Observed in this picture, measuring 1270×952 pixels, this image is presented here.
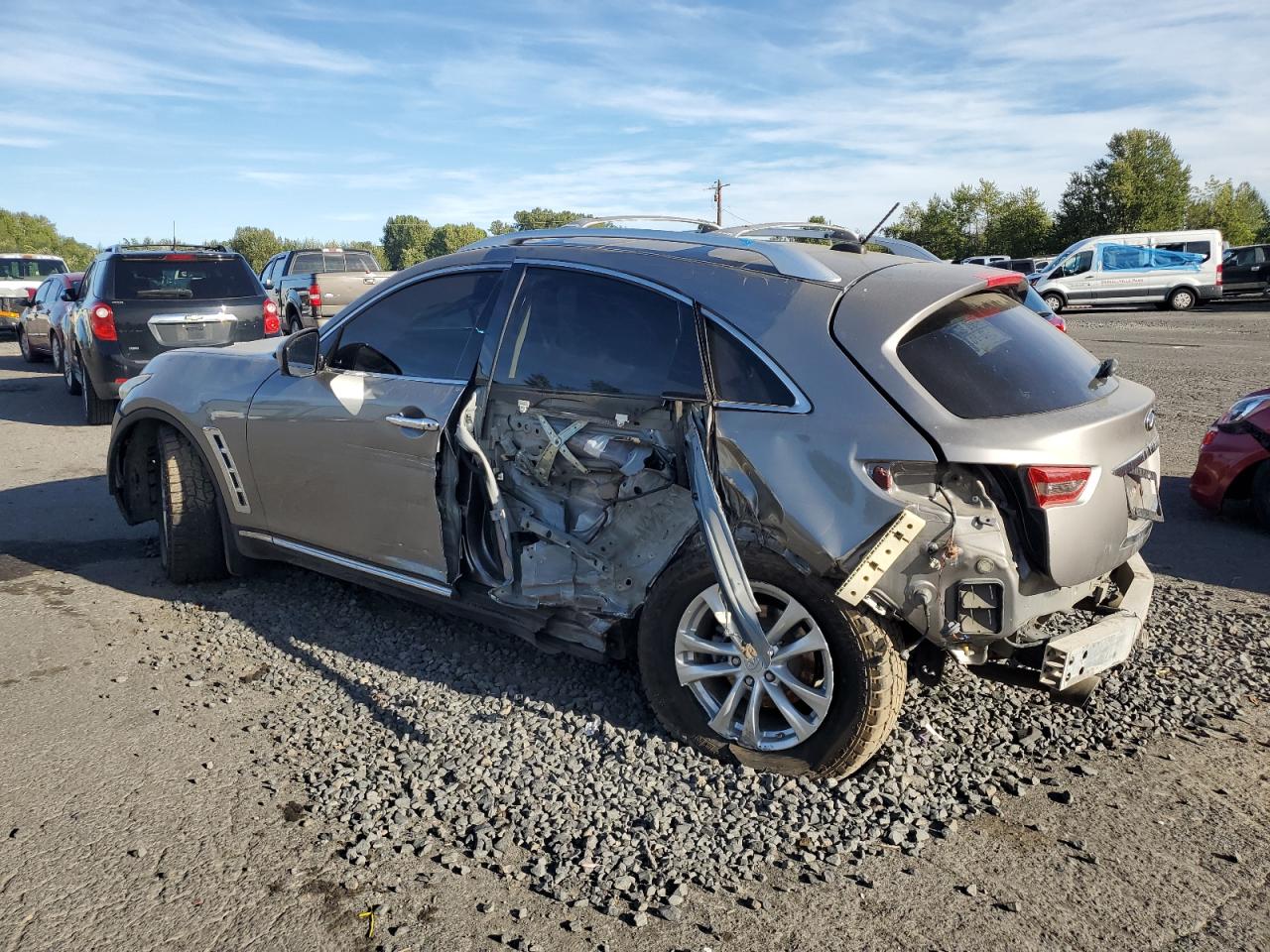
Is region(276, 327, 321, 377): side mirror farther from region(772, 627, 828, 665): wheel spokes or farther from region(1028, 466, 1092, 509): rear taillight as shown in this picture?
region(1028, 466, 1092, 509): rear taillight

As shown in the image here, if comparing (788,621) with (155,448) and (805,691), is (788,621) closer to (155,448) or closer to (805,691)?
(805,691)

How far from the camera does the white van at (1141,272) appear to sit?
2652cm

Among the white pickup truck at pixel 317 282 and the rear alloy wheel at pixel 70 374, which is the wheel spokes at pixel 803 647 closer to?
the rear alloy wheel at pixel 70 374

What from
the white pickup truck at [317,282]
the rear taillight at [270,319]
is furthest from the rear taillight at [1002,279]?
the white pickup truck at [317,282]

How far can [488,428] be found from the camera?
3.92 metres

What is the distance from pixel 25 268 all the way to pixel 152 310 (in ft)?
52.6

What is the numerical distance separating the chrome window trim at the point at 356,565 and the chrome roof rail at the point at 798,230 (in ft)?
7.06

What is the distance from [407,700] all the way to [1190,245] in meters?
28.7

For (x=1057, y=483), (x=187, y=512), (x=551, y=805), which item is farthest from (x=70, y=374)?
(x=1057, y=483)

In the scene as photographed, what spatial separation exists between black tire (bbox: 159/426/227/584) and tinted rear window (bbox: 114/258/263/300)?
20.8 feet

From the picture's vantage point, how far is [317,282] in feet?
64.5

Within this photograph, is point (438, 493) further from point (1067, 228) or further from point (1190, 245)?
point (1067, 228)

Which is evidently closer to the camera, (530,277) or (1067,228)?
(530,277)

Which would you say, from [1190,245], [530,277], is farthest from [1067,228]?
[530,277]
